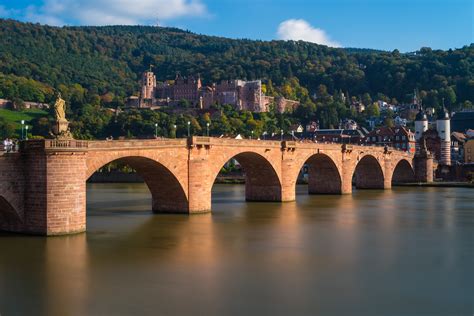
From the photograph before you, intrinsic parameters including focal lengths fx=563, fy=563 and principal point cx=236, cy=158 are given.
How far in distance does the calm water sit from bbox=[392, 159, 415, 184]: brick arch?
4235 cm

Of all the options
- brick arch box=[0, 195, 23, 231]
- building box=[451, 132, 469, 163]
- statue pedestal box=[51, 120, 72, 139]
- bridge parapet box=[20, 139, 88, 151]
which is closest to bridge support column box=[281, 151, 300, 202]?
bridge parapet box=[20, 139, 88, 151]

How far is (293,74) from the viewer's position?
A: 19775cm

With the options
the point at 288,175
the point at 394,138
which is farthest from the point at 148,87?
the point at 288,175

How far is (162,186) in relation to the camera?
34438 mm

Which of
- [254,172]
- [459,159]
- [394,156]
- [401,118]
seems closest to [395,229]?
[254,172]

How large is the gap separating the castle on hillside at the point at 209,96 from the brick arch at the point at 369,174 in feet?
283

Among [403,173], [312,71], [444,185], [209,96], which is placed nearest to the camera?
[444,185]

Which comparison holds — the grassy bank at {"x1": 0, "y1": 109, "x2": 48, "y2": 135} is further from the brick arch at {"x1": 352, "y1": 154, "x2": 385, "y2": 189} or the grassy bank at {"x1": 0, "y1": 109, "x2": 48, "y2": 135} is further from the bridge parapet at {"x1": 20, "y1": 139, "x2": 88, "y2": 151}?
the bridge parapet at {"x1": 20, "y1": 139, "x2": 88, "y2": 151}

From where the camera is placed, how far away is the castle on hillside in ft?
503

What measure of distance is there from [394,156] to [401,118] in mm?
76987

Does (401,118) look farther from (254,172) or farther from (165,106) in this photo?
(254,172)

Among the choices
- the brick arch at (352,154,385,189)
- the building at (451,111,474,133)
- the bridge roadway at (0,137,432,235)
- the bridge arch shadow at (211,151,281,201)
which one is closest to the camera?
the bridge roadway at (0,137,432,235)

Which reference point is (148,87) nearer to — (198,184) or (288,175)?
(288,175)

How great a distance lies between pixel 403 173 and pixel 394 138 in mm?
20616
